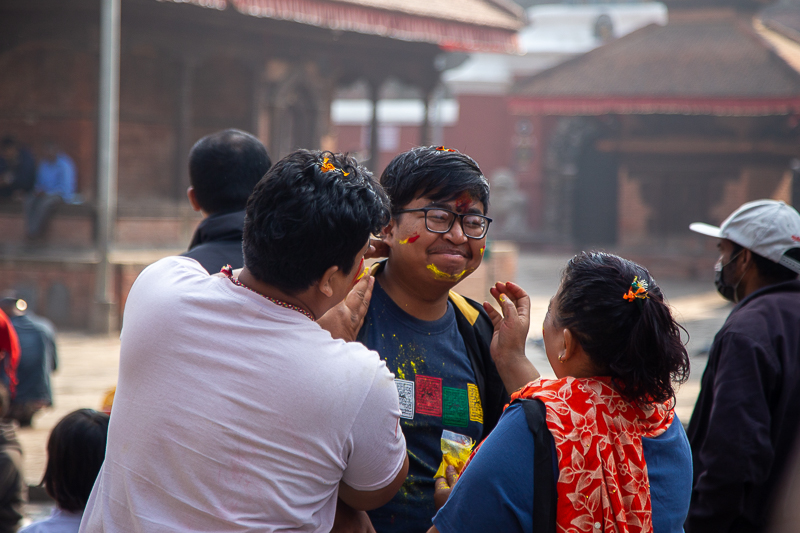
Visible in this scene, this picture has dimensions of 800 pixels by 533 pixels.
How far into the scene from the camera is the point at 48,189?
1030 centimetres

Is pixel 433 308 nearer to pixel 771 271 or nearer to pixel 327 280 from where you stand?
pixel 327 280

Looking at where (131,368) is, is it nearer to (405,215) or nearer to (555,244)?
(405,215)

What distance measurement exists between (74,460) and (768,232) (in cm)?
246

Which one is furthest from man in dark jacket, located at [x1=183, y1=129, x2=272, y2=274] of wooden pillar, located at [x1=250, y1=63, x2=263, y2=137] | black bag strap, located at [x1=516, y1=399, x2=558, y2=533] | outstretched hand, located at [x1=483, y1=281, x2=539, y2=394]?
wooden pillar, located at [x1=250, y1=63, x2=263, y2=137]

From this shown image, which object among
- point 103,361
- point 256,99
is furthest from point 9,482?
point 256,99

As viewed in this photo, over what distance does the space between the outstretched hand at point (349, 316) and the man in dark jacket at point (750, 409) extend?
1.28 m

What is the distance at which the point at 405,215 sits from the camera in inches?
90.7

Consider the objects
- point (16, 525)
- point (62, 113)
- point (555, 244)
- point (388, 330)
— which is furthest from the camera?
point (555, 244)

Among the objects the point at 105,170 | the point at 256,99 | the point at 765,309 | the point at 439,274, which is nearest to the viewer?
the point at 439,274

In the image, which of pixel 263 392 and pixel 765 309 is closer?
pixel 263 392

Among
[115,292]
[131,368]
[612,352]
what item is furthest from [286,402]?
[115,292]

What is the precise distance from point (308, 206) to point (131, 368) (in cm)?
47

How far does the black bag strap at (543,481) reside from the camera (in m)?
1.63

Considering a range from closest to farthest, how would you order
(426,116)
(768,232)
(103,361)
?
(768,232)
(103,361)
(426,116)
